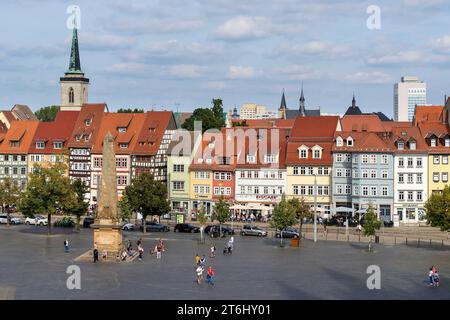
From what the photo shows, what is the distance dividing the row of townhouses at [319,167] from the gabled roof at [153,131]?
2.58 meters

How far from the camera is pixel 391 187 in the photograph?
101 meters

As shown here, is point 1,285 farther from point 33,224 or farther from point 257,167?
point 257,167

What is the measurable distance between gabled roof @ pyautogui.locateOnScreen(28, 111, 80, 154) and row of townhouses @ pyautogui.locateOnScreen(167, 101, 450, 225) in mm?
16125

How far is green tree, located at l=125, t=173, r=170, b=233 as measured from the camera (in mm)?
88688

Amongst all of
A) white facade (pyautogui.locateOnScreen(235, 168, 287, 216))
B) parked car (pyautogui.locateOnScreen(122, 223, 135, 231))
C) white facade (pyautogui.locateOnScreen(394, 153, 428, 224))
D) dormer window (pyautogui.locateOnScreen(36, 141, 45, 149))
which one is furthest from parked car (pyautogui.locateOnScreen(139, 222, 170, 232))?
dormer window (pyautogui.locateOnScreen(36, 141, 45, 149))

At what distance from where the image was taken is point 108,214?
62.2 metres

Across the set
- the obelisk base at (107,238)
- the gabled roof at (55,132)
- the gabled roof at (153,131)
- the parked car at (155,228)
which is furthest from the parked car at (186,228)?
the gabled roof at (55,132)

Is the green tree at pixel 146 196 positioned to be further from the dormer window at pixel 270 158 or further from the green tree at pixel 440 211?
the green tree at pixel 440 211

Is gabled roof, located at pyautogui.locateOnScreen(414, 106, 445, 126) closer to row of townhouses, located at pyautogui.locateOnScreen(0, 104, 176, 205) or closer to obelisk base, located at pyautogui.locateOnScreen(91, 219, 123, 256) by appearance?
row of townhouses, located at pyautogui.locateOnScreen(0, 104, 176, 205)

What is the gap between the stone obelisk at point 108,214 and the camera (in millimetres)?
61656

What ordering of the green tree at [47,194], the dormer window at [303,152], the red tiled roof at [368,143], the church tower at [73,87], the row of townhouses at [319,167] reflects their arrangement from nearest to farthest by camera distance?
1. the green tree at [47,194]
2. the row of townhouses at [319,167]
3. the red tiled roof at [368,143]
4. the dormer window at [303,152]
5. the church tower at [73,87]

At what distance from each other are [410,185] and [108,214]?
46.4m

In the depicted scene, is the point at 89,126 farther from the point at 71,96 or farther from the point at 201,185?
the point at 71,96

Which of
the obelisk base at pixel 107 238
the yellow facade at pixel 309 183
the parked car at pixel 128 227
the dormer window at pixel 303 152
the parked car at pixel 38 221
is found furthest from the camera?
the dormer window at pixel 303 152
